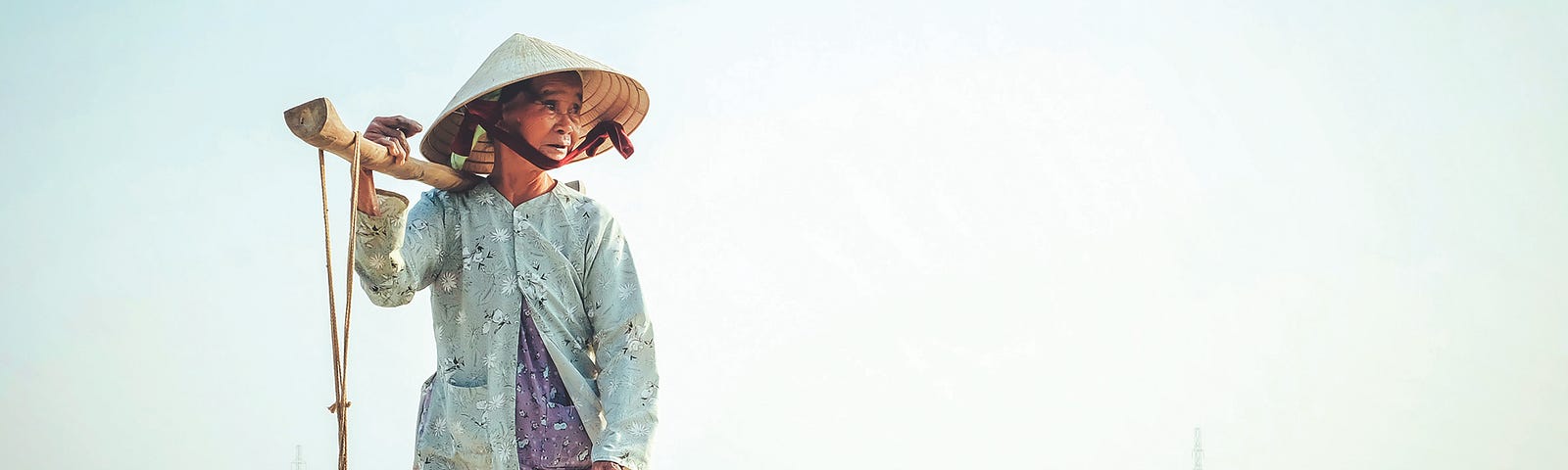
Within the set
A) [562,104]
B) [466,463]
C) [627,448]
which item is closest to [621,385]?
[627,448]

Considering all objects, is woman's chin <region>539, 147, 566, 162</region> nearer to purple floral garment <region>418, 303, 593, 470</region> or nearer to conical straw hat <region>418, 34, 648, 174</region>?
conical straw hat <region>418, 34, 648, 174</region>

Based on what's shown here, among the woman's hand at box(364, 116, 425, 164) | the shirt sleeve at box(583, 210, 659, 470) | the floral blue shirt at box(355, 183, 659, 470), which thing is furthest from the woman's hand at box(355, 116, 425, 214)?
the shirt sleeve at box(583, 210, 659, 470)

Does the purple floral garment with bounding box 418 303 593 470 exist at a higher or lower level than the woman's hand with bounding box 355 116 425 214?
lower

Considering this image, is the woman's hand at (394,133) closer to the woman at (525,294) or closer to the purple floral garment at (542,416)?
the woman at (525,294)

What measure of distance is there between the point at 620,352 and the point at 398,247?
0.34m

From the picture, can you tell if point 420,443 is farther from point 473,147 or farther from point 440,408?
point 473,147

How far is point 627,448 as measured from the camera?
212cm

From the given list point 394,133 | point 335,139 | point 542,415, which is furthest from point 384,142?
point 542,415

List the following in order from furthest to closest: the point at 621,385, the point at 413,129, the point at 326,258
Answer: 1. the point at 621,385
2. the point at 413,129
3. the point at 326,258

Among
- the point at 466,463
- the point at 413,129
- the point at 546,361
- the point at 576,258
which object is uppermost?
the point at 413,129

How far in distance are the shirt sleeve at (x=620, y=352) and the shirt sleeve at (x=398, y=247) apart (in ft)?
0.70

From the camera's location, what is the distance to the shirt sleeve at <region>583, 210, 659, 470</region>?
6.98 ft

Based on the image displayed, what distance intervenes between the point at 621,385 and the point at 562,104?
1.30 feet

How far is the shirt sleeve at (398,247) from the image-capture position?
1.99 metres
